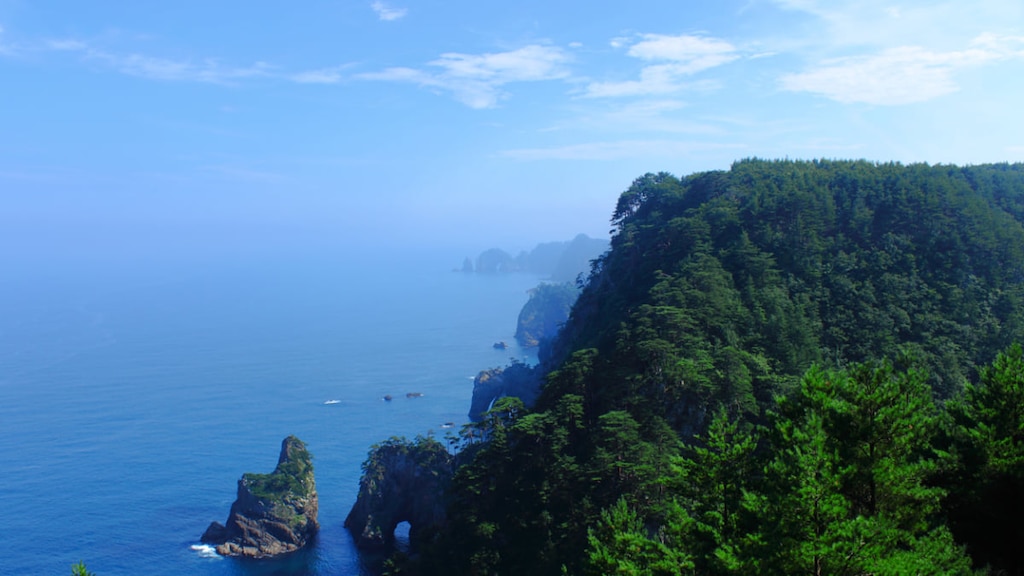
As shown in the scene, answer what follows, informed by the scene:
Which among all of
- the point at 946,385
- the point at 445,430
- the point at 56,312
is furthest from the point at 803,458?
the point at 56,312

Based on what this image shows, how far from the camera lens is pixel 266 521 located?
5953 cm

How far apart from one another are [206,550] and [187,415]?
40.8 meters

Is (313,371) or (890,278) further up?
(890,278)

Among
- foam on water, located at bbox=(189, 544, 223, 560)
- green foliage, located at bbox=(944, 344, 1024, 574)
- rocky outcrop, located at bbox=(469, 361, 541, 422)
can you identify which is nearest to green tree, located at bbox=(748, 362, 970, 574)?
green foliage, located at bbox=(944, 344, 1024, 574)

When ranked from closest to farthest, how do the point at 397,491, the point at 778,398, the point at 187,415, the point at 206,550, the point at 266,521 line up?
1. the point at 778,398
2. the point at 206,550
3. the point at 266,521
4. the point at 397,491
5. the point at 187,415

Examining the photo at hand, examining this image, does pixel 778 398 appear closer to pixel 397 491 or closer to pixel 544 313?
pixel 397 491

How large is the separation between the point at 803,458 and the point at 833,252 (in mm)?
42996

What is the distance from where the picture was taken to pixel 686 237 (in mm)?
56312

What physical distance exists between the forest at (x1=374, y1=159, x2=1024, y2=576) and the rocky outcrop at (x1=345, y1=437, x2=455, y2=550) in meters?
2.18

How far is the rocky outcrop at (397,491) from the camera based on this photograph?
5928 cm

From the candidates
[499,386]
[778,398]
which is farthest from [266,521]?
[778,398]

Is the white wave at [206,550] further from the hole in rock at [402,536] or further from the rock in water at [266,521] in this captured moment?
the hole in rock at [402,536]

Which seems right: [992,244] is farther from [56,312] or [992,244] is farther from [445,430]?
[56,312]


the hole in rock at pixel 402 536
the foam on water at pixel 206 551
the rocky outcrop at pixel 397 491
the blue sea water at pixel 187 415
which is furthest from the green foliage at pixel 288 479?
the hole in rock at pixel 402 536
